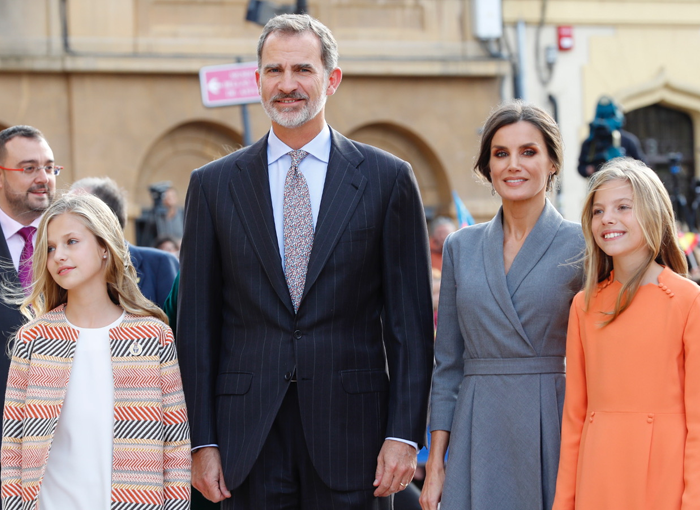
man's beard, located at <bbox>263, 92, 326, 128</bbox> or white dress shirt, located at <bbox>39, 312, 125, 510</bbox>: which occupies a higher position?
man's beard, located at <bbox>263, 92, 326, 128</bbox>

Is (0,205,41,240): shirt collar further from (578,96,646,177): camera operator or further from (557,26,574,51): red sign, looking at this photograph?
(557,26,574,51): red sign

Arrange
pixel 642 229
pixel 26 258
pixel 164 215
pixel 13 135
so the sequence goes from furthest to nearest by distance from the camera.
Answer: pixel 164 215 → pixel 13 135 → pixel 26 258 → pixel 642 229

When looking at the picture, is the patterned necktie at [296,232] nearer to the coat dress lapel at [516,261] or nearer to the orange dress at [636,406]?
the coat dress lapel at [516,261]

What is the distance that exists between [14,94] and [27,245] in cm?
Answer: 813

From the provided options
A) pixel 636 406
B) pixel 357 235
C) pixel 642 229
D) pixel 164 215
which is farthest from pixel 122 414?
pixel 164 215

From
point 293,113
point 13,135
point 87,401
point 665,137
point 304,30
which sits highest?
point 665,137

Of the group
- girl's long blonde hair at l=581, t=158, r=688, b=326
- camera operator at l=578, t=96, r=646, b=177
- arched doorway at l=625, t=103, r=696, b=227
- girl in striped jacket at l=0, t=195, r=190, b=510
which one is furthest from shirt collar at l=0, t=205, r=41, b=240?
arched doorway at l=625, t=103, r=696, b=227

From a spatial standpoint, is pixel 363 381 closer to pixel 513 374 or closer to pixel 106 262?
pixel 513 374

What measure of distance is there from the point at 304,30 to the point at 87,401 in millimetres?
1450

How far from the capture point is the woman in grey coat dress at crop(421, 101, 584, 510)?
3.04m

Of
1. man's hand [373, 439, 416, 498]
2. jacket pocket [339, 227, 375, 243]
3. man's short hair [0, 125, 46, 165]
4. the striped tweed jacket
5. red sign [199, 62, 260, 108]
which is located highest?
red sign [199, 62, 260, 108]

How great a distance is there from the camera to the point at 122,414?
3.02 m

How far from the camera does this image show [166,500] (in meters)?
3.03

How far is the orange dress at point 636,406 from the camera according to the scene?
2.71 metres
